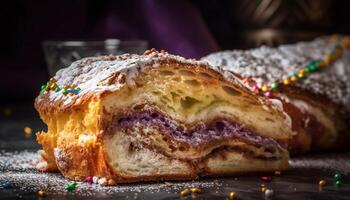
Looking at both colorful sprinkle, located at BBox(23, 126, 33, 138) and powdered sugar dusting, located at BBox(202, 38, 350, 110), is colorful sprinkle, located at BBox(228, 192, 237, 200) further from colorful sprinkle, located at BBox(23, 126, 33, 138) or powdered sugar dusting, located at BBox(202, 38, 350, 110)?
colorful sprinkle, located at BBox(23, 126, 33, 138)

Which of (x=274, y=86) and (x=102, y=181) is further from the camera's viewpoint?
(x=274, y=86)

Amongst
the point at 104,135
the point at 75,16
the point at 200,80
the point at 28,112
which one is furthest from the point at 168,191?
the point at 75,16

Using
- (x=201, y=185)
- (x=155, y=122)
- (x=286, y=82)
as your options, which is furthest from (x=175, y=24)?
(x=201, y=185)

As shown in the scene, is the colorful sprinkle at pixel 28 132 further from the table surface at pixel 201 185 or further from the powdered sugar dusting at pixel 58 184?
the powdered sugar dusting at pixel 58 184

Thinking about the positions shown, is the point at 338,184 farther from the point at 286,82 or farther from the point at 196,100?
the point at 286,82

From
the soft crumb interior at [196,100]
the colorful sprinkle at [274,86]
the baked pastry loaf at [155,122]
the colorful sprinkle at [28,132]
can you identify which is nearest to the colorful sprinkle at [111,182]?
the baked pastry loaf at [155,122]

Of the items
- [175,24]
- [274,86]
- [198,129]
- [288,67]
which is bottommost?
[198,129]
